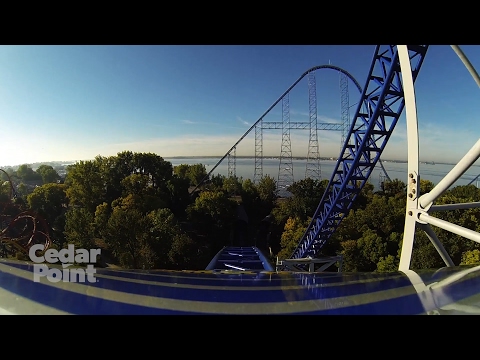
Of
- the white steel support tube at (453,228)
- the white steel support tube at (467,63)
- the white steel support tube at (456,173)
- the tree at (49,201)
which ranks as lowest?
the tree at (49,201)

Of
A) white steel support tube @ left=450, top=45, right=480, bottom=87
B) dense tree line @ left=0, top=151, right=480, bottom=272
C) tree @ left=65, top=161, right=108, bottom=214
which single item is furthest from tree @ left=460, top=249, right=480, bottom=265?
tree @ left=65, top=161, right=108, bottom=214

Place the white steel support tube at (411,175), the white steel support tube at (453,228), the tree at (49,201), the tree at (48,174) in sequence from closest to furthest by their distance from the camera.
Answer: the white steel support tube at (453,228)
the white steel support tube at (411,175)
the tree at (49,201)
the tree at (48,174)

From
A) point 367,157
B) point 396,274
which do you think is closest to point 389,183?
point 367,157

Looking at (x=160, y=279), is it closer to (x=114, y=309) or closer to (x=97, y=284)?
(x=97, y=284)

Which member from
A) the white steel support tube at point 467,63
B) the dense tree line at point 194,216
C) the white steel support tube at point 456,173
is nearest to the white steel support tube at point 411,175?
the white steel support tube at point 456,173

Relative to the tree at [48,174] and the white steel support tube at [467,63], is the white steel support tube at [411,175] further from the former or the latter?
the tree at [48,174]

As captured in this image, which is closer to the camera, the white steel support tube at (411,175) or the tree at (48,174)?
the white steel support tube at (411,175)

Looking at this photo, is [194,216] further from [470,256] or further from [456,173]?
[456,173]

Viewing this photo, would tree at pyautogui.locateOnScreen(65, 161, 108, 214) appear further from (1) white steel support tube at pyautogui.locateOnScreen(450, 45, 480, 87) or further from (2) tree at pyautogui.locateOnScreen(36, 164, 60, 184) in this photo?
(1) white steel support tube at pyautogui.locateOnScreen(450, 45, 480, 87)
